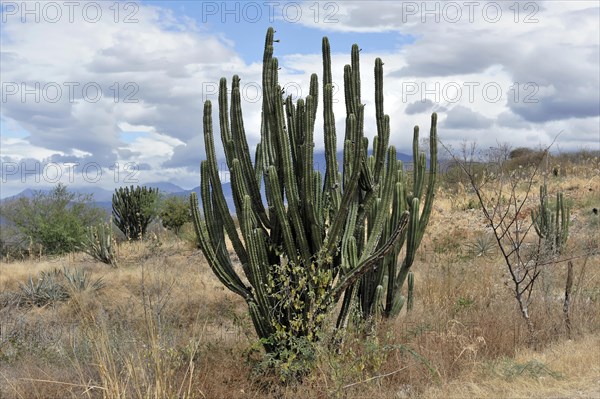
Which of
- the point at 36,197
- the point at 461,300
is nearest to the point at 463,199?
the point at 461,300

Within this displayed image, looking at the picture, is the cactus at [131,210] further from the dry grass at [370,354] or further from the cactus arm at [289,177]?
the cactus arm at [289,177]

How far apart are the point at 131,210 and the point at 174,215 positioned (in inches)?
67.7

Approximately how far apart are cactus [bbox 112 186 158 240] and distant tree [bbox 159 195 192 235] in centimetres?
60

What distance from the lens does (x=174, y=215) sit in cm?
2652

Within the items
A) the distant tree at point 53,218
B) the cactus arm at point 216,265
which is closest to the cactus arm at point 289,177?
the cactus arm at point 216,265

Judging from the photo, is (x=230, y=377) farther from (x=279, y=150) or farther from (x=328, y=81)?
(x=328, y=81)

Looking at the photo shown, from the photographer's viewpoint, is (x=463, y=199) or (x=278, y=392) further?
(x=463, y=199)

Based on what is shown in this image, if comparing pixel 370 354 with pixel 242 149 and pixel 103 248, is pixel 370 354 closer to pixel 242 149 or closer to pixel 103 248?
pixel 242 149

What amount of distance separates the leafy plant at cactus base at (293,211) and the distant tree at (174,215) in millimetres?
19633

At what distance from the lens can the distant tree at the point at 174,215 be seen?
26.5m

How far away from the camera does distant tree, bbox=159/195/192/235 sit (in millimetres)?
26484

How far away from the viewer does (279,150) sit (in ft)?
22.1

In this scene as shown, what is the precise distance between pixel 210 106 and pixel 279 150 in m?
0.91

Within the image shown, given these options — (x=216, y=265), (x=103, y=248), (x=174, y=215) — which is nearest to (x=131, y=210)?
(x=174, y=215)
